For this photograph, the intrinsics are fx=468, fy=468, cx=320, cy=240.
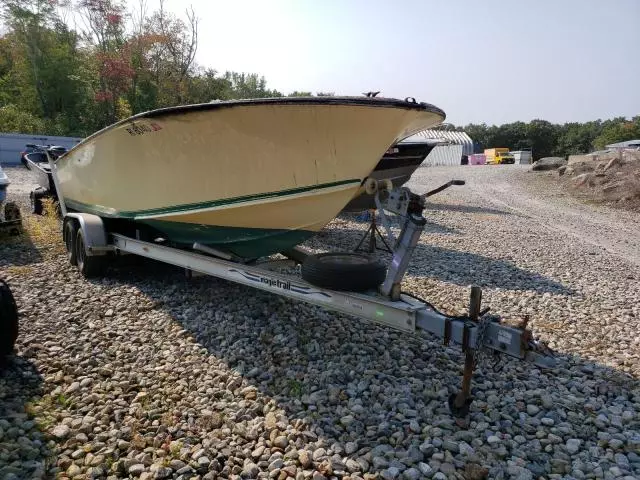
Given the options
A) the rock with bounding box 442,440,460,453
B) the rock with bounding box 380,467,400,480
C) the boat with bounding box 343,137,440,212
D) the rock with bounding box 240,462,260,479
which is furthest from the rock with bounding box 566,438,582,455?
the boat with bounding box 343,137,440,212

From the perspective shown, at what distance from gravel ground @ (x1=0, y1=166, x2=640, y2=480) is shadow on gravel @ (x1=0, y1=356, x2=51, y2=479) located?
0.01 m

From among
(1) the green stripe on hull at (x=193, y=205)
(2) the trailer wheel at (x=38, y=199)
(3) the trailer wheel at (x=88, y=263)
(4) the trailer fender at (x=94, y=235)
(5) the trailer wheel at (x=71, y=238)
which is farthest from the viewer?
(2) the trailer wheel at (x=38, y=199)

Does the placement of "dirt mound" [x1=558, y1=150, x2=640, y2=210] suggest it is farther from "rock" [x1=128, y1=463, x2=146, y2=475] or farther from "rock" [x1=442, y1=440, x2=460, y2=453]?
"rock" [x1=128, y1=463, x2=146, y2=475]

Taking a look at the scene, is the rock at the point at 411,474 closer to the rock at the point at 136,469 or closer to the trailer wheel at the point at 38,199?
the rock at the point at 136,469

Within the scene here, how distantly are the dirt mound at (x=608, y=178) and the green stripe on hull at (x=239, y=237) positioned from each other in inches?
516

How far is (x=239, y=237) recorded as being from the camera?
13.1ft

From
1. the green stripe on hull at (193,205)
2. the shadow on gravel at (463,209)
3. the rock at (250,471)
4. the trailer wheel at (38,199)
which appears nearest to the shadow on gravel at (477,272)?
the green stripe on hull at (193,205)

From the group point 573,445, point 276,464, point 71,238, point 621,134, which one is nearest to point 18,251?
point 71,238

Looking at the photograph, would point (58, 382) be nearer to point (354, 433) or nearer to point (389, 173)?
point (354, 433)

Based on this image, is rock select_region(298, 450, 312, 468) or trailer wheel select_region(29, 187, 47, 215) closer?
rock select_region(298, 450, 312, 468)

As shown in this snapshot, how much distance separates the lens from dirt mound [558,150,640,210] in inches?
556

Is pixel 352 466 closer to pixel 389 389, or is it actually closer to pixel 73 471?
pixel 389 389

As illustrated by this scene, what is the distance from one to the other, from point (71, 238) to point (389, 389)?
4.14 metres

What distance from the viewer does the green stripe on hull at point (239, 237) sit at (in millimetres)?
3801
